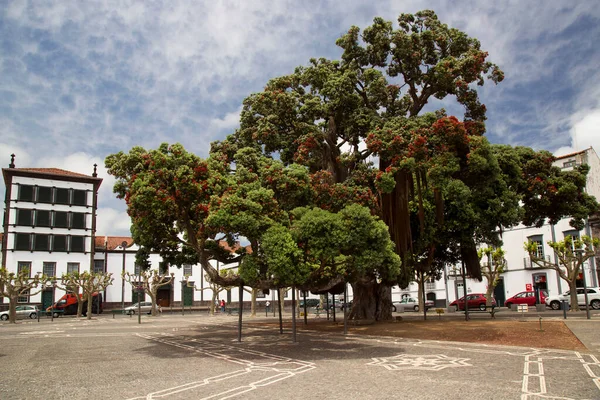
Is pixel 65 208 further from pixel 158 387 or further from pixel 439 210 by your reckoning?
pixel 158 387

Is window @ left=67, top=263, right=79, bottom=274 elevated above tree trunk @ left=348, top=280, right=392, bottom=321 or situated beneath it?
elevated above

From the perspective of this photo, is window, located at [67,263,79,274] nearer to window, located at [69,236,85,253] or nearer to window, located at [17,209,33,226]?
window, located at [69,236,85,253]

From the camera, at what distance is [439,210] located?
21359mm

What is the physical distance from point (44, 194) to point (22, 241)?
534 cm

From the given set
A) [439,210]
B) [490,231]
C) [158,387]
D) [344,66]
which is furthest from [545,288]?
[158,387]

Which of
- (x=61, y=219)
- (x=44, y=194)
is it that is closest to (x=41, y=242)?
(x=61, y=219)

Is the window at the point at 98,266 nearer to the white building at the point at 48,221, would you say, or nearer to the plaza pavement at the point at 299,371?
the white building at the point at 48,221

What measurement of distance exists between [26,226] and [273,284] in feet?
145

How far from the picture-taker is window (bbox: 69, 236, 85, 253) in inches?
2073

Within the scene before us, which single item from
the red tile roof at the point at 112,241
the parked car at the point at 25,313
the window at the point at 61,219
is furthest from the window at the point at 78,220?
the parked car at the point at 25,313

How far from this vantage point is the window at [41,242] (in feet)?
166

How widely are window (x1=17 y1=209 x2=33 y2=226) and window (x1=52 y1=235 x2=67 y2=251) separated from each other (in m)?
2.85

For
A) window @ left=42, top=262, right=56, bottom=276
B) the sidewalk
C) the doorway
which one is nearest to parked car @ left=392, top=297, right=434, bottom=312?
the doorway

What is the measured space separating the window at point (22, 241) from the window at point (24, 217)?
115cm
